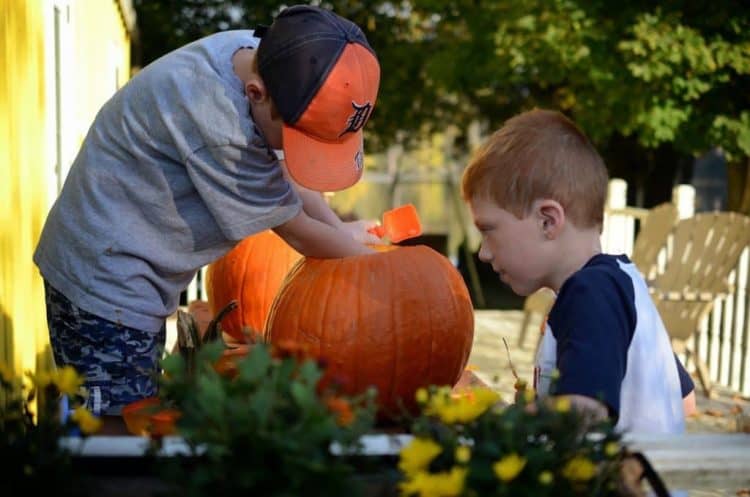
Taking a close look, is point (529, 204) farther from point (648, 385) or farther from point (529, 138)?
point (648, 385)

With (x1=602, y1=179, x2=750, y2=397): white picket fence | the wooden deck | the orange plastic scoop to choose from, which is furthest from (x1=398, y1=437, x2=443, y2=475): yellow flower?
(x1=602, y1=179, x2=750, y2=397): white picket fence

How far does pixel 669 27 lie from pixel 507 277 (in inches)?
280

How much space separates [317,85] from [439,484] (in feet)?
3.56

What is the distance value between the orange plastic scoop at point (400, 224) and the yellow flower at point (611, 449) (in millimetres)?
1410

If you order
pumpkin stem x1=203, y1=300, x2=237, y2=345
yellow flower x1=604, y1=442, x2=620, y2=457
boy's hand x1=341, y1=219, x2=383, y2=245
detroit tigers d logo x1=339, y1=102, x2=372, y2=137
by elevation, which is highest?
detroit tigers d logo x1=339, y1=102, x2=372, y2=137

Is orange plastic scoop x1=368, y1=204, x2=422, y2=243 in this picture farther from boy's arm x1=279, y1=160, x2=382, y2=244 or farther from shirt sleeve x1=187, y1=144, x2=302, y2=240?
shirt sleeve x1=187, y1=144, x2=302, y2=240

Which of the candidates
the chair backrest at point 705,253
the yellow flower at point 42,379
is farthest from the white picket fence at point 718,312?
the yellow flower at point 42,379

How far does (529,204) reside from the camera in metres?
1.86

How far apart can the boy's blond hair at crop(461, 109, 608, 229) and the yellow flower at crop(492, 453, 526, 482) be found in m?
0.82

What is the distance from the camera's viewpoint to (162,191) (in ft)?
7.05

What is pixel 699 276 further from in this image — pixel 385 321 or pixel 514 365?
pixel 385 321

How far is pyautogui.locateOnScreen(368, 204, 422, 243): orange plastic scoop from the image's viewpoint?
2.60 m

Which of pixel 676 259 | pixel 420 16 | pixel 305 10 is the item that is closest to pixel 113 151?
pixel 305 10

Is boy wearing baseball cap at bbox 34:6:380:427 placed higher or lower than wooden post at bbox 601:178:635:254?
higher
